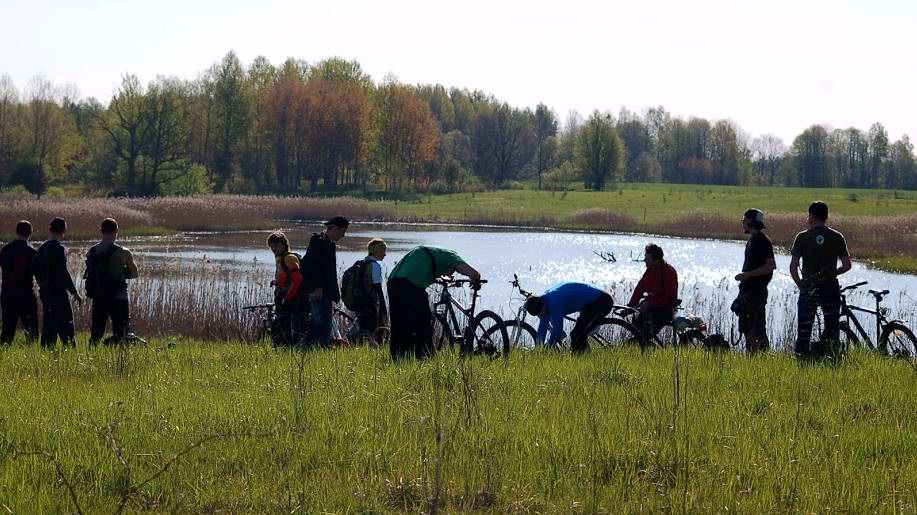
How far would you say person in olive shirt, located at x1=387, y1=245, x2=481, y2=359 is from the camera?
10109mm

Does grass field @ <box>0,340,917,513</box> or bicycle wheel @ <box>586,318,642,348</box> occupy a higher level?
bicycle wheel @ <box>586,318,642,348</box>

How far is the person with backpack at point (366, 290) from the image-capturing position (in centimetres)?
1254

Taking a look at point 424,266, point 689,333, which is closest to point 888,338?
point 689,333

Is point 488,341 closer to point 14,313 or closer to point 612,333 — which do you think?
point 612,333

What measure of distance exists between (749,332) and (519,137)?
99.3m

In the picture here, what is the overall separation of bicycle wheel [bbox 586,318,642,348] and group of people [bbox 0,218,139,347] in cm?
509

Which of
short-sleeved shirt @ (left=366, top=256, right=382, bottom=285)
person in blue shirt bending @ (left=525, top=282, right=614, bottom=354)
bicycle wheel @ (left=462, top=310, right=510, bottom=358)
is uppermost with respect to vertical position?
short-sleeved shirt @ (left=366, top=256, right=382, bottom=285)

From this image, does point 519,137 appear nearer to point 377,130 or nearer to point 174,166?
point 377,130

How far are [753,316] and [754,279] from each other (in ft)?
1.71

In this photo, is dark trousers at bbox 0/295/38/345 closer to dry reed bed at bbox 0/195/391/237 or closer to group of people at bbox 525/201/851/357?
group of people at bbox 525/201/851/357

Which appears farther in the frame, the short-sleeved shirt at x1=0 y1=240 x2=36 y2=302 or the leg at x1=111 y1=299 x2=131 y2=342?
the short-sleeved shirt at x1=0 y1=240 x2=36 y2=302

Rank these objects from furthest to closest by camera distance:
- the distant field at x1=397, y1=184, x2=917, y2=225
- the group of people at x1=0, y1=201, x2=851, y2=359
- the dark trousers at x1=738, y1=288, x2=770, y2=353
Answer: the distant field at x1=397, y1=184, x2=917, y2=225
the dark trousers at x1=738, y1=288, x2=770, y2=353
the group of people at x1=0, y1=201, x2=851, y2=359

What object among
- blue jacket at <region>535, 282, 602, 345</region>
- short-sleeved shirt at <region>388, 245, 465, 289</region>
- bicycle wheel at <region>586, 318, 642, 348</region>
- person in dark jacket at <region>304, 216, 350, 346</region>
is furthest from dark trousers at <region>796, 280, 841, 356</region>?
person in dark jacket at <region>304, 216, 350, 346</region>

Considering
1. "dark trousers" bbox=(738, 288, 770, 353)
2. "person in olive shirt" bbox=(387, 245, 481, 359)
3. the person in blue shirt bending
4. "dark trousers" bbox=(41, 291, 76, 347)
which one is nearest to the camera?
"person in olive shirt" bbox=(387, 245, 481, 359)
